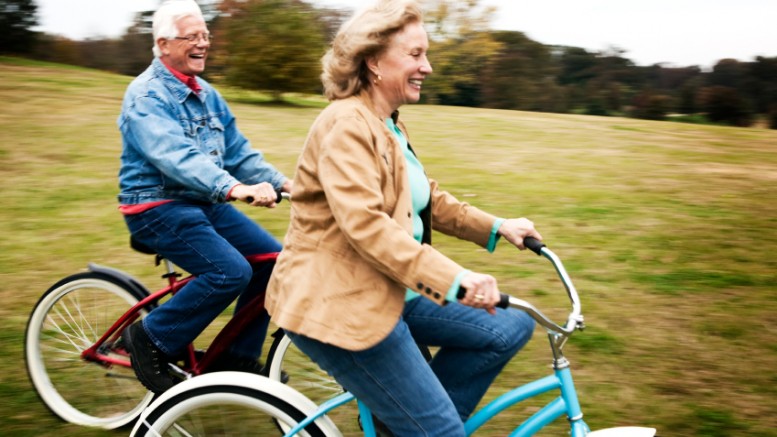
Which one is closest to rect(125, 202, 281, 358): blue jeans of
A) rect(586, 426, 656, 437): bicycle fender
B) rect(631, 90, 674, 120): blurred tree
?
rect(586, 426, 656, 437): bicycle fender

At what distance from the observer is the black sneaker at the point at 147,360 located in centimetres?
350

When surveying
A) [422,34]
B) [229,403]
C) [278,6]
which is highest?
[278,6]

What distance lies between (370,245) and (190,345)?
1850mm

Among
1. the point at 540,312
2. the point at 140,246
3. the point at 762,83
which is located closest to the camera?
the point at 540,312

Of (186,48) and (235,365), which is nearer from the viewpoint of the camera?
(186,48)

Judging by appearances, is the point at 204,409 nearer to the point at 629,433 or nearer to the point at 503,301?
the point at 503,301

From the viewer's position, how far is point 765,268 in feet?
20.7

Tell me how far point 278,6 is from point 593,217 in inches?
590

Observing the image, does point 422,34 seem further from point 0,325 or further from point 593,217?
point 593,217

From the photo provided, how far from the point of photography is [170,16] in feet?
11.4

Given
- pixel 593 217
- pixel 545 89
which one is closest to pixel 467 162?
pixel 593 217

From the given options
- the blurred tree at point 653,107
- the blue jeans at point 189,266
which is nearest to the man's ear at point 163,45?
the blue jeans at point 189,266

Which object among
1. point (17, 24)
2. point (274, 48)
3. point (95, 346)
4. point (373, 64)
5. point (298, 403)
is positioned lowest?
point (95, 346)

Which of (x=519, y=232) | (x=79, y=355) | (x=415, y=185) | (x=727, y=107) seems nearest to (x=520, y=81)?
(x=727, y=107)
